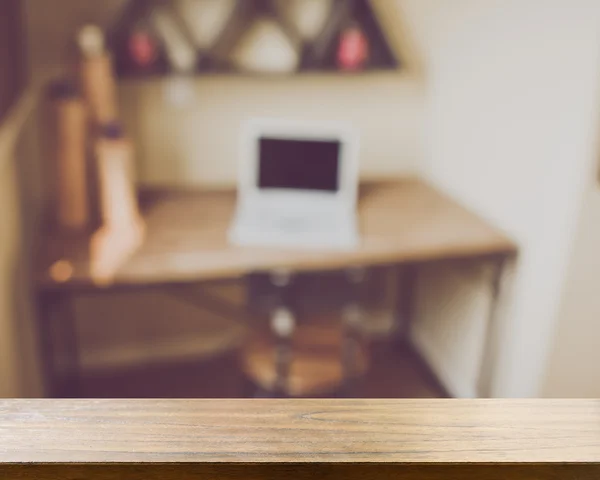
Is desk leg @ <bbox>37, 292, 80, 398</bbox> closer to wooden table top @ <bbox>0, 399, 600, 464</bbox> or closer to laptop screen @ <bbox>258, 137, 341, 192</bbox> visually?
laptop screen @ <bbox>258, 137, 341, 192</bbox>

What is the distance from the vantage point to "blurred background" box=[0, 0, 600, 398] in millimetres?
1734

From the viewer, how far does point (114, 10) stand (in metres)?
2.17

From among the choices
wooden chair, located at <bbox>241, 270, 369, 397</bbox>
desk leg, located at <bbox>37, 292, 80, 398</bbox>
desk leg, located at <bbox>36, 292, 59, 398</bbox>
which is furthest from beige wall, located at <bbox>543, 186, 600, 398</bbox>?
desk leg, located at <bbox>37, 292, 80, 398</bbox>

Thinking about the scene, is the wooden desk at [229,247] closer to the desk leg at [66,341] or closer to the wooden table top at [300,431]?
the desk leg at [66,341]

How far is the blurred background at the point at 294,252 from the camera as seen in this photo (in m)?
1.73

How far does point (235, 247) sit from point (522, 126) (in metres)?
0.89

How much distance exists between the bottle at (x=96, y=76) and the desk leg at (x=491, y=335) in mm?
1247

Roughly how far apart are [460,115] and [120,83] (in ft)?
3.78

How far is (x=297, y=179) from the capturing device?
6.89 feet

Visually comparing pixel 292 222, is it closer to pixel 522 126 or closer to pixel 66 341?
pixel 522 126

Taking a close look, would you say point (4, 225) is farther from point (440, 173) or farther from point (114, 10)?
point (440, 173)

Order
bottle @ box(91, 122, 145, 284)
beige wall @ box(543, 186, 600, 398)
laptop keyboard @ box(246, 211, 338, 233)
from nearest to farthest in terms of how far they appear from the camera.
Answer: beige wall @ box(543, 186, 600, 398) → bottle @ box(91, 122, 145, 284) → laptop keyboard @ box(246, 211, 338, 233)

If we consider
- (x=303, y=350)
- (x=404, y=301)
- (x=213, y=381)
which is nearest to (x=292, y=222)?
(x=303, y=350)

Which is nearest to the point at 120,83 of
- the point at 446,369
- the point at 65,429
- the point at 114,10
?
the point at 114,10
